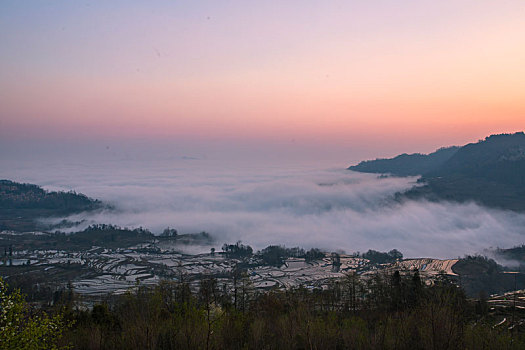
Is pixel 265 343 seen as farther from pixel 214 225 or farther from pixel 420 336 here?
pixel 214 225

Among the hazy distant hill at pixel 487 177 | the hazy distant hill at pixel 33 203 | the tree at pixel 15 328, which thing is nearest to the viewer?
the tree at pixel 15 328

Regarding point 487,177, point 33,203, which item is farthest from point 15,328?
point 487,177

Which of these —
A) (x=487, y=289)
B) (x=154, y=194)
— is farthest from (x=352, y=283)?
(x=154, y=194)

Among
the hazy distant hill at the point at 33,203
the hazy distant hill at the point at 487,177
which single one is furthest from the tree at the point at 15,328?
the hazy distant hill at the point at 487,177

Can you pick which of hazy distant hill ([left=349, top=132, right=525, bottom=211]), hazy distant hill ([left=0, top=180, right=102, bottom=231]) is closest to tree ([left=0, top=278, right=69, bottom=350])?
hazy distant hill ([left=0, top=180, right=102, bottom=231])

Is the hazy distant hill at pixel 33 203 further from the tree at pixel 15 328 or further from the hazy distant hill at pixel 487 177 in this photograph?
the hazy distant hill at pixel 487 177
